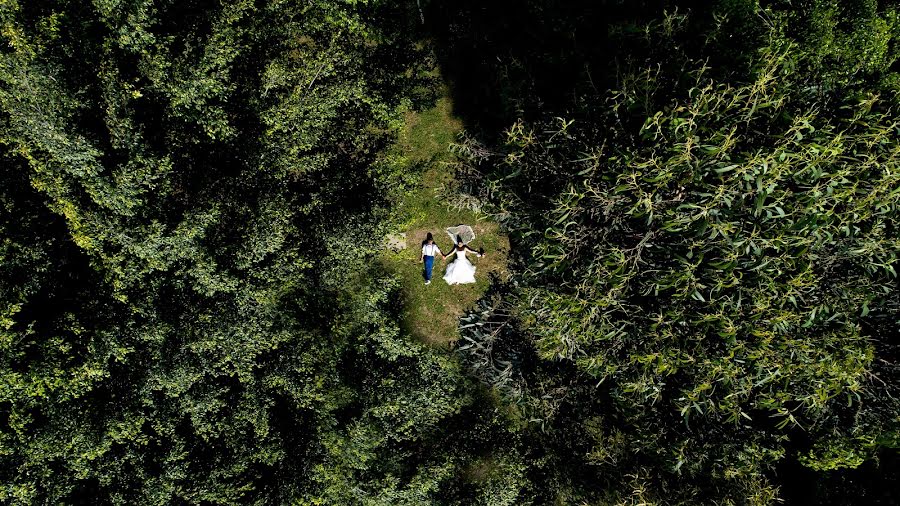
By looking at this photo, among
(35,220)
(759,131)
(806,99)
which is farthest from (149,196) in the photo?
(806,99)

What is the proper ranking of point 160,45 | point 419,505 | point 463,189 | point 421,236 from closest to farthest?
point 160,45 → point 419,505 → point 463,189 → point 421,236

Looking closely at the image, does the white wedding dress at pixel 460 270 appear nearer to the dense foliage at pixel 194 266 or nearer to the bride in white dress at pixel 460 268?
the bride in white dress at pixel 460 268

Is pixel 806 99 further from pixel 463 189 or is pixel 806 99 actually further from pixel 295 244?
pixel 295 244

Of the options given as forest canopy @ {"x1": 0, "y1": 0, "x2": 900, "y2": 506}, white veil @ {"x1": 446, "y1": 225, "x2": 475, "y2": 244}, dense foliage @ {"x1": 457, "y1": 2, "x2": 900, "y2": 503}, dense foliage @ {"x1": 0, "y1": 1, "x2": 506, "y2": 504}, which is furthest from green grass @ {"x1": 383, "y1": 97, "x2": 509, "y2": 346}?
dense foliage @ {"x1": 457, "y1": 2, "x2": 900, "y2": 503}

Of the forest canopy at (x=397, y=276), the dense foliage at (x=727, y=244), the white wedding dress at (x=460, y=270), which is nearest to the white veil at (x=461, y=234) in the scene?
the white wedding dress at (x=460, y=270)

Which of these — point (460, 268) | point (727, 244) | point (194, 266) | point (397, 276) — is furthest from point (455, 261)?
point (727, 244)

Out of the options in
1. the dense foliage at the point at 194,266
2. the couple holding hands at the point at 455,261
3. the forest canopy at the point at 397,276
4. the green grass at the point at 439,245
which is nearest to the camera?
the forest canopy at the point at 397,276

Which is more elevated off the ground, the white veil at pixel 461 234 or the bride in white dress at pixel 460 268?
the white veil at pixel 461 234

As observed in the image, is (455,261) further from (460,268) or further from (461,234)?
(461,234)
